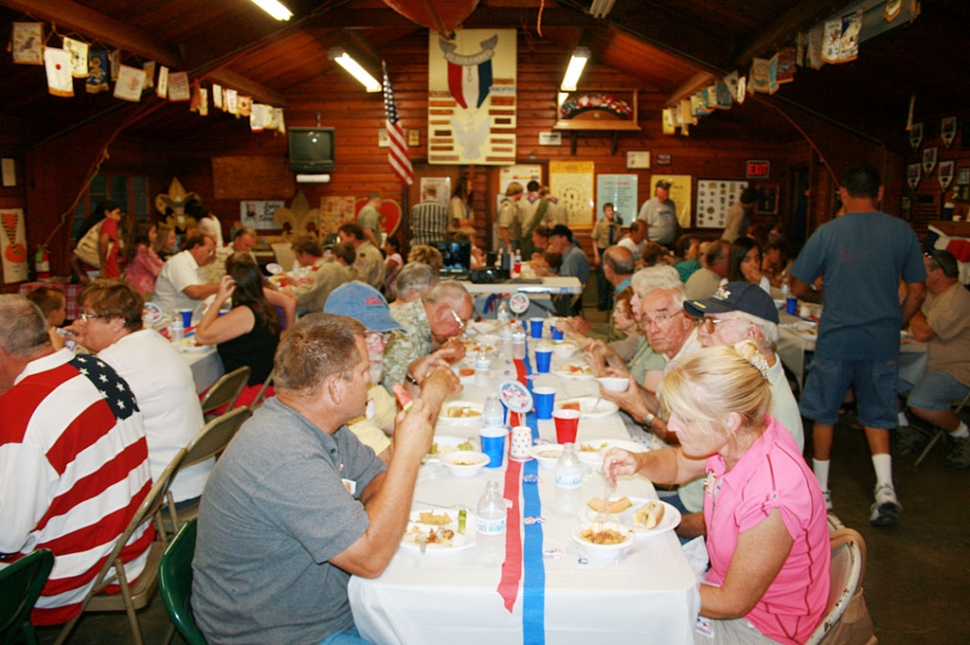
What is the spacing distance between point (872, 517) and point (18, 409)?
4.09 metres

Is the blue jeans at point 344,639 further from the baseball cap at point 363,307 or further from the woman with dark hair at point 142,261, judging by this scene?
the woman with dark hair at point 142,261

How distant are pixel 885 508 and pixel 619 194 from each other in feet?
34.0

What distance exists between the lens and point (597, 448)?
2.72 m

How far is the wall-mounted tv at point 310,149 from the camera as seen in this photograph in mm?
13578

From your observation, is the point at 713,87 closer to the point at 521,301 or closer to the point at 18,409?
the point at 521,301

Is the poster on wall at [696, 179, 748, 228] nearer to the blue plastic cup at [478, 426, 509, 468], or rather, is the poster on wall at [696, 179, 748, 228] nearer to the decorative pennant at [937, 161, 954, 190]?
the decorative pennant at [937, 161, 954, 190]

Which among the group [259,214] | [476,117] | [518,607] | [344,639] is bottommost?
[344,639]

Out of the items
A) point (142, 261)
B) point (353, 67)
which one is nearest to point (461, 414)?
point (142, 261)

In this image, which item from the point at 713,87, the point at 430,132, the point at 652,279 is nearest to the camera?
the point at 652,279

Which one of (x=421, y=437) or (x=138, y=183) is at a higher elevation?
(x=138, y=183)

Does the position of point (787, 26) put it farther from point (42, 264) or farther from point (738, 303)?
point (42, 264)

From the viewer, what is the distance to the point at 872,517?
4137mm

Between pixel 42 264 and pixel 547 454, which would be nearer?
pixel 547 454

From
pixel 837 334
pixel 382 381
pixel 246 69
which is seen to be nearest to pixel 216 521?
pixel 382 381
